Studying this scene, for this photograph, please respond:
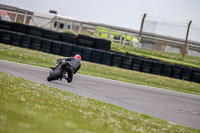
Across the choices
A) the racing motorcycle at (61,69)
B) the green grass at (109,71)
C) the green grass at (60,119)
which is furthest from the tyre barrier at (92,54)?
the green grass at (60,119)

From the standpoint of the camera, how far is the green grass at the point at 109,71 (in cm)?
2027

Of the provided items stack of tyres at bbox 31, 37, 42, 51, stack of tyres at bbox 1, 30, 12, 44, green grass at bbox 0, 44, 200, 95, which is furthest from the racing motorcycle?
stack of tyres at bbox 1, 30, 12, 44

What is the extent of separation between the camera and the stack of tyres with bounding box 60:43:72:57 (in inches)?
876

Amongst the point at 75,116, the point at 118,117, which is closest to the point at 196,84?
the point at 118,117

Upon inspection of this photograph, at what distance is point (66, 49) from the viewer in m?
22.3

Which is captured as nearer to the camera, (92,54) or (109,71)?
(109,71)

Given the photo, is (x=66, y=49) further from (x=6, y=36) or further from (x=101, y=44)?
(x=6, y=36)

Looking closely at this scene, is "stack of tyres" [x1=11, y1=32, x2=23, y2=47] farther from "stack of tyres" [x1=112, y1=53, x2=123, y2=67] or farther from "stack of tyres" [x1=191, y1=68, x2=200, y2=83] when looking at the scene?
"stack of tyres" [x1=191, y1=68, x2=200, y2=83]

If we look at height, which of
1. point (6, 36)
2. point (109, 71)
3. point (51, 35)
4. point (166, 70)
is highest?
point (51, 35)

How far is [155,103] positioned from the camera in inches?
531

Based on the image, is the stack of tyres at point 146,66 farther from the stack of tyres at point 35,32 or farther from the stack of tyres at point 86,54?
the stack of tyres at point 35,32

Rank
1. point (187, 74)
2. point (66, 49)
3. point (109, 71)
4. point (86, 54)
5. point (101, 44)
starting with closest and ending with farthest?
point (109, 71)
point (66, 49)
point (86, 54)
point (187, 74)
point (101, 44)

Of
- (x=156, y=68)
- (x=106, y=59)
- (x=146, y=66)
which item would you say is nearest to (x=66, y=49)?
(x=106, y=59)

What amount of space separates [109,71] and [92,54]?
1.97 metres
